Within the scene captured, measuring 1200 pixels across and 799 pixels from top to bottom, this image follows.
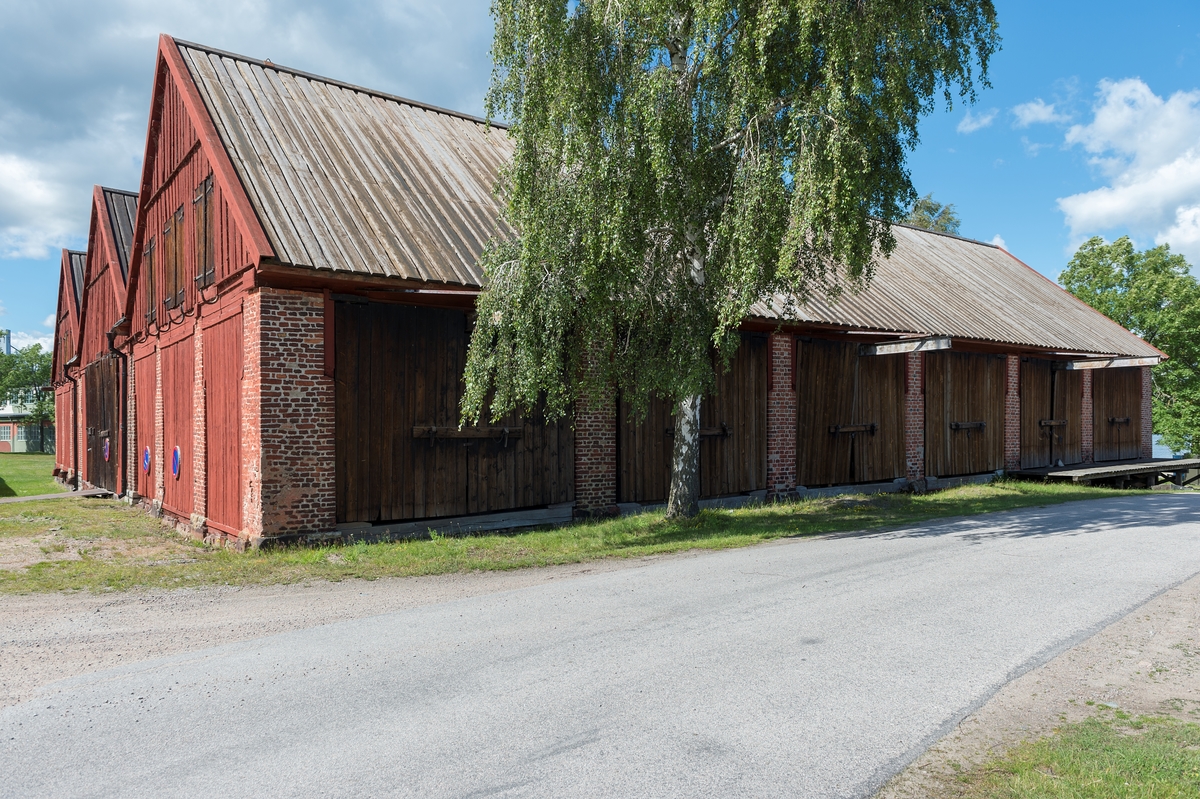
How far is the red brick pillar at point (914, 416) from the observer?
19078 mm

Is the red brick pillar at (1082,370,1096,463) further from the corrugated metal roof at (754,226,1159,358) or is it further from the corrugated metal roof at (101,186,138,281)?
the corrugated metal roof at (101,186,138,281)

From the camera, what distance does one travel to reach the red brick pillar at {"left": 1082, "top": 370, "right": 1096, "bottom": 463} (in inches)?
990

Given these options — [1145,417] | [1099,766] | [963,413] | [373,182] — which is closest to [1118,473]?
[963,413]

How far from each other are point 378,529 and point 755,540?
5324 millimetres

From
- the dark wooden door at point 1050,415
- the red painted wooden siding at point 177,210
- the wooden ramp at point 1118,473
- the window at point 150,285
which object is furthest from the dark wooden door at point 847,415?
the window at point 150,285

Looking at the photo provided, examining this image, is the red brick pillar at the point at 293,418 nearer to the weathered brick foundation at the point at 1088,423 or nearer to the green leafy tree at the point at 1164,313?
the weathered brick foundation at the point at 1088,423

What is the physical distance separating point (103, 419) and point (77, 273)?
12.6 meters

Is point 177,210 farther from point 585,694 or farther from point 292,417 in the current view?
point 585,694

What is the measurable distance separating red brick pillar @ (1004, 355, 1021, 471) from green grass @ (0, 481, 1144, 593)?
5.93m

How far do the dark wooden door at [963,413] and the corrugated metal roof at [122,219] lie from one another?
68.8 ft

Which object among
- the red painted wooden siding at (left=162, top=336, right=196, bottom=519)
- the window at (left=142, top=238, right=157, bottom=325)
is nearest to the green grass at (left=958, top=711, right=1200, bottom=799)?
the red painted wooden siding at (left=162, top=336, right=196, bottom=519)

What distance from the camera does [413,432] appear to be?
11.9 metres

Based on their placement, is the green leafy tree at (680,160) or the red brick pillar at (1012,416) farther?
the red brick pillar at (1012,416)

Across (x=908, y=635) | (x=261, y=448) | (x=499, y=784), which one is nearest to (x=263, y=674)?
(x=499, y=784)
